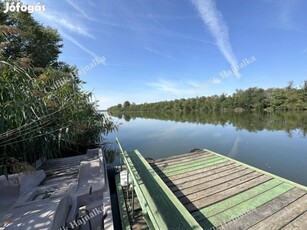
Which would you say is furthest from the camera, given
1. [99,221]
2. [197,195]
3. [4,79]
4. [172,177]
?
[172,177]

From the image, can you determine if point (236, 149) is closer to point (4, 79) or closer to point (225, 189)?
point (225, 189)

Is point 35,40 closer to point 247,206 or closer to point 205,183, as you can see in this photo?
point 205,183

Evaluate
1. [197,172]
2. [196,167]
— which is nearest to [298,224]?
[197,172]

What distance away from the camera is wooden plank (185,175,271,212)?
2.66 meters

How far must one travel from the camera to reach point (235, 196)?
9.39 feet

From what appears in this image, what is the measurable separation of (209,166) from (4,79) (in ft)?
12.8

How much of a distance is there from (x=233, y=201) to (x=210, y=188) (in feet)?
1.54

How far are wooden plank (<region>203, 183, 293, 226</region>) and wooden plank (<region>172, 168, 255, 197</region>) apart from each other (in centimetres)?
63

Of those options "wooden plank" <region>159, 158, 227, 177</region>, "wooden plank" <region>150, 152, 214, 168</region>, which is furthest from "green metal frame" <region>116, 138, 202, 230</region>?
"wooden plank" <region>150, 152, 214, 168</region>

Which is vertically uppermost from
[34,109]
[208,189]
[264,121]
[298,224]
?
[34,109]

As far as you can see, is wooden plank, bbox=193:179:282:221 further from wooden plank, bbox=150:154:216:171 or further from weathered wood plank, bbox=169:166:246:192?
wooden plank, bbox=150:154:216:171

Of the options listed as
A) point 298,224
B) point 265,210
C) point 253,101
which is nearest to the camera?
point 298,224

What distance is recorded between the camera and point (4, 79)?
1930 millimetres

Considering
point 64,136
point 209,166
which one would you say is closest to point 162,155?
point 209,166
